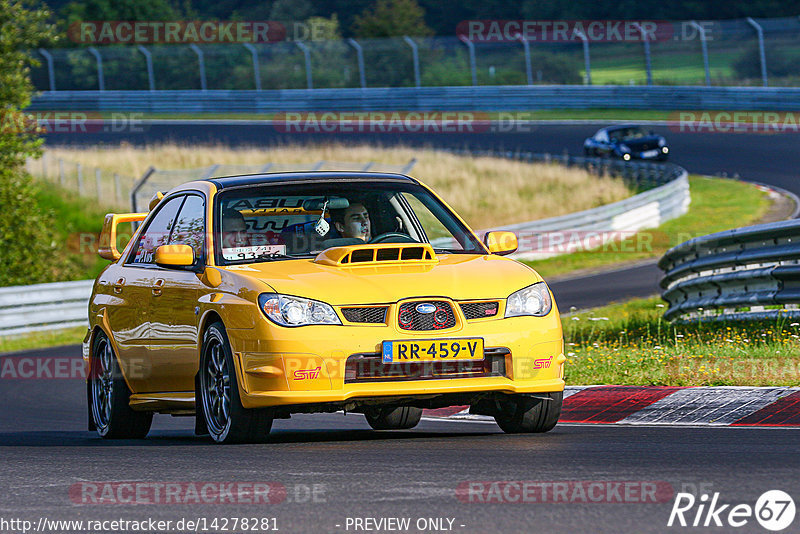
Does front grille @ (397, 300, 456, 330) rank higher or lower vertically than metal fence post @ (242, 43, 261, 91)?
higher

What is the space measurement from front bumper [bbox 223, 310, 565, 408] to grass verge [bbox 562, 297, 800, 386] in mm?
2480

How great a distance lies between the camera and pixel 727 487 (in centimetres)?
563

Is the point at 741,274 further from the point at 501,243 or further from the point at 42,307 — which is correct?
the point at 42,307

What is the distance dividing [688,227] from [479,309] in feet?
73.6

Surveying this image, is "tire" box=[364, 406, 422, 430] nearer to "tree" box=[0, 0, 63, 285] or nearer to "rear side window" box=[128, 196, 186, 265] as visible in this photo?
"rear side window" box=[128, 196, 186, 265]

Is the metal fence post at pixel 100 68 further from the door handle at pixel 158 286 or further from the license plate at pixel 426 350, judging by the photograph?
the license plate at pixel 426 350

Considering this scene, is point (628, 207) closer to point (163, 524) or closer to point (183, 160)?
point (183, 160)

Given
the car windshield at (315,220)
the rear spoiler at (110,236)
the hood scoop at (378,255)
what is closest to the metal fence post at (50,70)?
the rear spoiler at (110,236)

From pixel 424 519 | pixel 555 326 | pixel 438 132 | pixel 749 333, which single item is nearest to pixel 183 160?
pixel 438 132

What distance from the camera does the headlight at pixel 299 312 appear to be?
24.4ft

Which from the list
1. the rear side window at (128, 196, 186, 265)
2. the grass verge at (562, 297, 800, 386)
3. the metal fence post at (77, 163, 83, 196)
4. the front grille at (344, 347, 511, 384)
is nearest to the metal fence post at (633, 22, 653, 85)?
the metal fence post at (77, 163, 83, 196)

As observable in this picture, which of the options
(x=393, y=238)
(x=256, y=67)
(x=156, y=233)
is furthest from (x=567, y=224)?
(x=256, y=67)

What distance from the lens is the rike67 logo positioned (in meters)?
5.01

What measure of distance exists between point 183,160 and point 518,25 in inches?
1524
